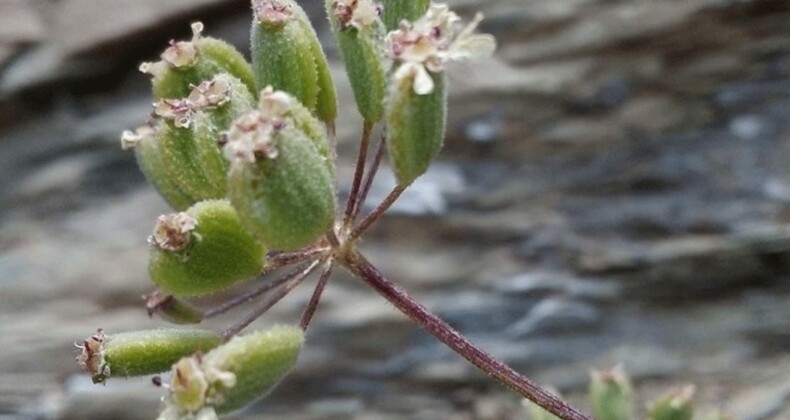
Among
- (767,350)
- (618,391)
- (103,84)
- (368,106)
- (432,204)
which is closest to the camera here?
(368,106)

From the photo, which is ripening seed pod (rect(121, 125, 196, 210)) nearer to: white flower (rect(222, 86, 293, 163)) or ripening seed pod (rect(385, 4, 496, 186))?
white flower (rect(222, 86, 293, 163))

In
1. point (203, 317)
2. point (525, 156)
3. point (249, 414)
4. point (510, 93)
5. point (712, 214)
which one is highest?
point (510, 93)

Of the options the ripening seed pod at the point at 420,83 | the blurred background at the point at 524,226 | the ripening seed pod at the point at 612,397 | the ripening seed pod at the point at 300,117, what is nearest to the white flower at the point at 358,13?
the ripening seed pod at the point at 420,83

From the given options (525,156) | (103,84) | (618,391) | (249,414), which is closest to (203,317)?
(618,391)

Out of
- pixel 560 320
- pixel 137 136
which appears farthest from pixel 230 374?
pixel 560 320

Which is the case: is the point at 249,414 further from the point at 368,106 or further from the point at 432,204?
the point at 368,106

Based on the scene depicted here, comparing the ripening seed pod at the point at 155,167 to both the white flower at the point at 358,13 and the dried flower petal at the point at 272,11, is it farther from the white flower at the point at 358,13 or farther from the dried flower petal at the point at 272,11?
the white flower at the point at 358,13

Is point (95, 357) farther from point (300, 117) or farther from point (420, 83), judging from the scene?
point (420, 83)
